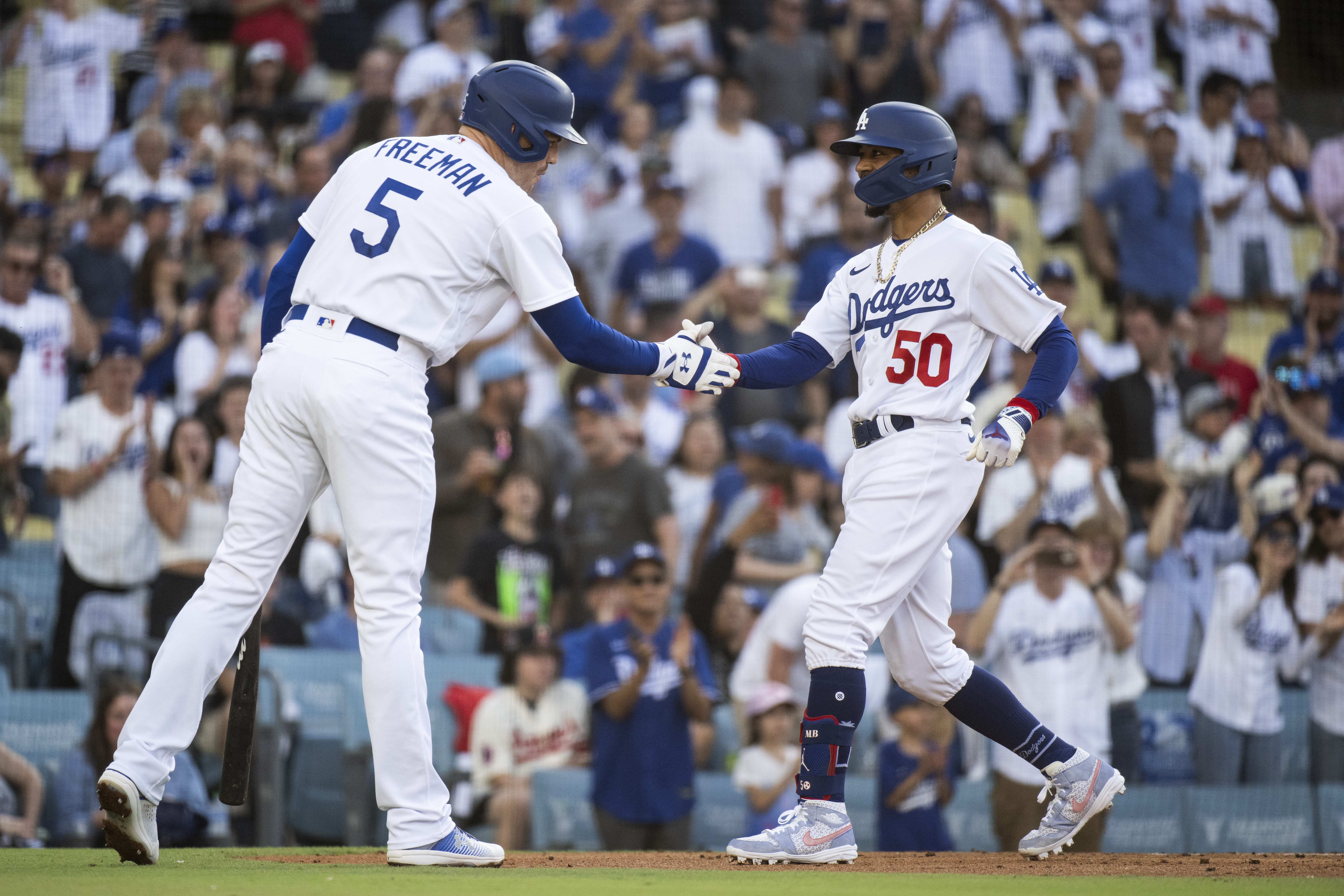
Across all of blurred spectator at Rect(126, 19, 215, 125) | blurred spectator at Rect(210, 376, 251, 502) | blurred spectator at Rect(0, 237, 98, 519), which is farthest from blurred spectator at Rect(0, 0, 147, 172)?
blurred spectator at Rect(210, 376, 251, 502)

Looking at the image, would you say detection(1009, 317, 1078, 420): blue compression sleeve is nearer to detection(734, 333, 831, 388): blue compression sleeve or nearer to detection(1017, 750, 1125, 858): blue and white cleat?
detection(734, 333, 831, 388): blue compression sleeve

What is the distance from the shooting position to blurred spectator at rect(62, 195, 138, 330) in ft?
28.4

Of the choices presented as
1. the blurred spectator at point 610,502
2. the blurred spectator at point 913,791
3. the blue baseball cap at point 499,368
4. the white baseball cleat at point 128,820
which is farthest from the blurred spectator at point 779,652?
the white baseball cleat at point 128,820

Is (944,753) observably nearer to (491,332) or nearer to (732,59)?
(491,332)

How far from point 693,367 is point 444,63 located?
6.12 m

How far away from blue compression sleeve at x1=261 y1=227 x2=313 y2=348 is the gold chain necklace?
5.28 ft

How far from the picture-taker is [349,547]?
396 centimetres

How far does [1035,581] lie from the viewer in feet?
23.1

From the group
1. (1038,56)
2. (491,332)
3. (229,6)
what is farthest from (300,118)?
(1038,56)

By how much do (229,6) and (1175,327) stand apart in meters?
7.04

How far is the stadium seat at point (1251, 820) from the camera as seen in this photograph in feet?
23.3

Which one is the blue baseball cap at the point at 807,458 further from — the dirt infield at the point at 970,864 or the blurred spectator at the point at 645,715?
the dirt infield at the point at 970,864

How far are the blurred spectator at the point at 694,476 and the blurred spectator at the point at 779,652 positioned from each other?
3.23 feet

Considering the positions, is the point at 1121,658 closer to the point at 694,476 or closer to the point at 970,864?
the point at 694,476
